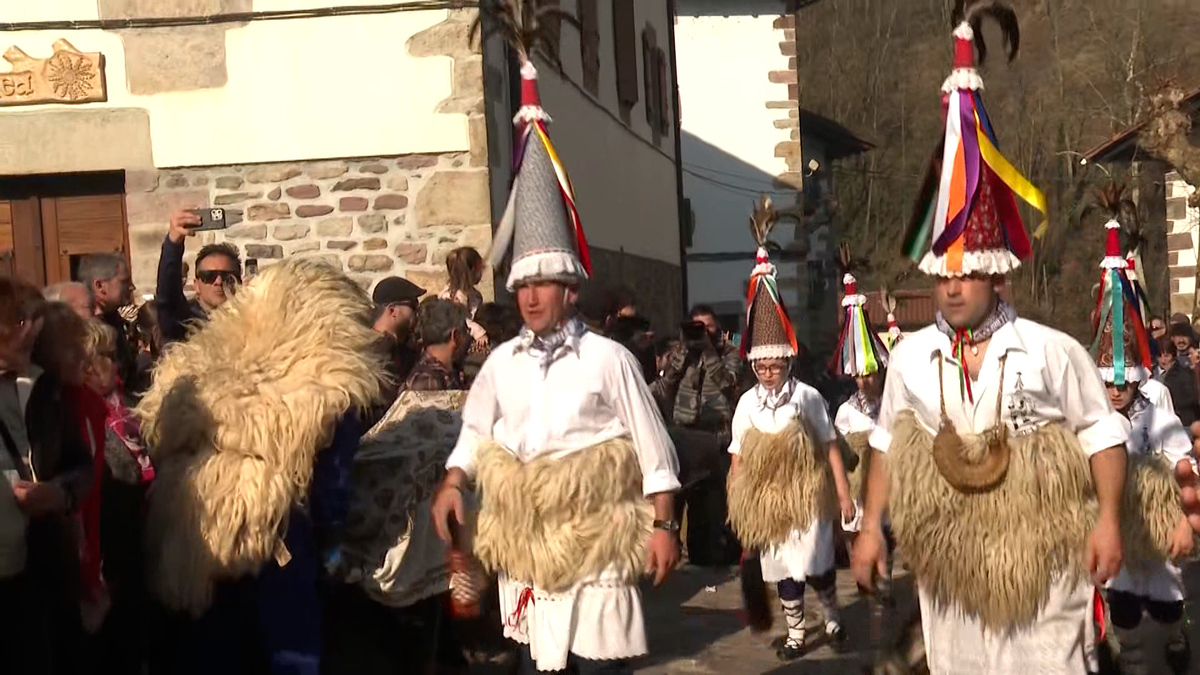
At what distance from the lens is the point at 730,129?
33.1 metres

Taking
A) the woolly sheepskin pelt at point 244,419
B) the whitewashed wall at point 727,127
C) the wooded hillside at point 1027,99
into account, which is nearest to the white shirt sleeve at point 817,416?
the woolly sheepskin pelt at point 244,419

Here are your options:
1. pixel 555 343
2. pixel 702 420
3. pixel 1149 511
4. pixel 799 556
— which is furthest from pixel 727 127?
pixel 555 343

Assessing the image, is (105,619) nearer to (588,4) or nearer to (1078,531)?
(1078,531)

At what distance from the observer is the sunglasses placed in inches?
236

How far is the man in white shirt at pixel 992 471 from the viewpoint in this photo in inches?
199

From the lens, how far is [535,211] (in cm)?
577

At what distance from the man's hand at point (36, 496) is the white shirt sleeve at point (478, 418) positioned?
4.73 feet

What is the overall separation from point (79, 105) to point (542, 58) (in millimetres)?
4672

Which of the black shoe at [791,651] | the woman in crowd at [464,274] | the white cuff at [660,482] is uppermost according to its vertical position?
the woman in crowd at [464,274]

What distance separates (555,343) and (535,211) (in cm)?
54

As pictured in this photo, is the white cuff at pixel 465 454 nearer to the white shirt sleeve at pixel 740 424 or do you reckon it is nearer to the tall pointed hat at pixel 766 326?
the white shirt sleeve at pixel 740 424

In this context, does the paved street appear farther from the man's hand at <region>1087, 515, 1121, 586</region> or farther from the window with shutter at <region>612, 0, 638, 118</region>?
the window with shutter at <region>612, 0, 638, 118</region>

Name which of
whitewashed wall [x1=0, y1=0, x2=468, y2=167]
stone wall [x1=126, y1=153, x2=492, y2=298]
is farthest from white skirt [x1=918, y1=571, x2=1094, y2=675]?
whitewashed wall [x1=0, y1=0, x2=468, y2=167]

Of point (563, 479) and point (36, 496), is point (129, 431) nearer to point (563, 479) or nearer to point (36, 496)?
Result: point (36, 496)
